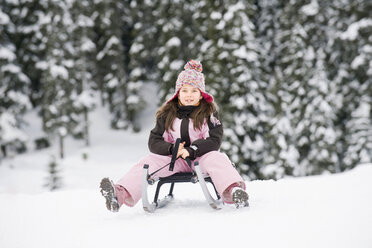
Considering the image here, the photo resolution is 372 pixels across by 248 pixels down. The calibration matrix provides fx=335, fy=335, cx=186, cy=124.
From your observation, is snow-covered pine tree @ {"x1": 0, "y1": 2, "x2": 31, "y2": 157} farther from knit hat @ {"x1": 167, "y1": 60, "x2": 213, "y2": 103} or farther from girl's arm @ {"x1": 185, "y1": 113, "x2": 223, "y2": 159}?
girl's arm @ {"x1": 185, "y1": 113, "x2": 223, "y2": 159}

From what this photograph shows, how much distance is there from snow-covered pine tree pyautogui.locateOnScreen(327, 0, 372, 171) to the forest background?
0.16 ft

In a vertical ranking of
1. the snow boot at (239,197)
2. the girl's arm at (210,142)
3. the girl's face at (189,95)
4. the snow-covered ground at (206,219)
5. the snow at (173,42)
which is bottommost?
the snow-covered ground at (206,219)

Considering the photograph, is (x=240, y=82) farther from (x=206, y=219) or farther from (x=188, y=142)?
(x=206, y=219)

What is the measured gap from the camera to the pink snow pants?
3.37 metres

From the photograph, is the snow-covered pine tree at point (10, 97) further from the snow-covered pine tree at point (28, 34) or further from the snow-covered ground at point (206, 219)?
the snow-covered ground at point (206, 219)

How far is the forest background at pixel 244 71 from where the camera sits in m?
15.1

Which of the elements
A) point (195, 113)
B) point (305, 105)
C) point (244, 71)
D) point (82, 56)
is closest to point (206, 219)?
point (195, 113)

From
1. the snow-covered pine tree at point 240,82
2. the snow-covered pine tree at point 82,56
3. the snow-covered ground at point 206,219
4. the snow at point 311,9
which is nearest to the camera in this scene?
the snow-covered ground at point 206,219

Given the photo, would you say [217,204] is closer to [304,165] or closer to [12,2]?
[304,165]

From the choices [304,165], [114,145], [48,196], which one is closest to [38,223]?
[48,196]

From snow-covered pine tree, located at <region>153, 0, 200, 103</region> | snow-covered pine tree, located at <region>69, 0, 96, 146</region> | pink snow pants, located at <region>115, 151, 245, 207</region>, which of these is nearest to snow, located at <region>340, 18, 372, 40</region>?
snow-covered pine tree, located at <region>153, 0, 200, 103</region>

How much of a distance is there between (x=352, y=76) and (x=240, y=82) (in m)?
6.04

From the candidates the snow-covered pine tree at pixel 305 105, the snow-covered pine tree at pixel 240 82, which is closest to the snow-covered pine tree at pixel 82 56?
the snow-covered pine tree at pixel 240 82

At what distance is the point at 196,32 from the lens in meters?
20.7
